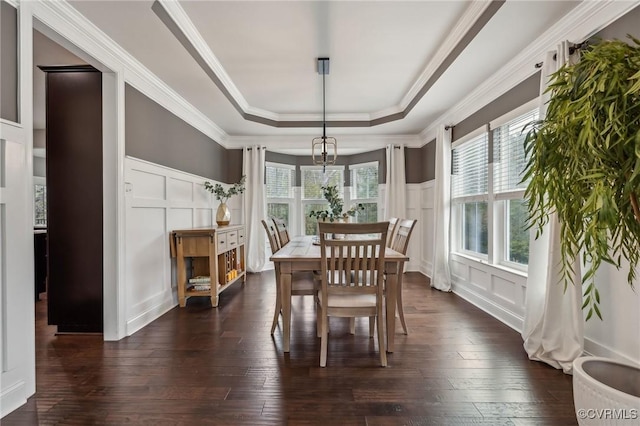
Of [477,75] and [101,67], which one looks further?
[477,75]

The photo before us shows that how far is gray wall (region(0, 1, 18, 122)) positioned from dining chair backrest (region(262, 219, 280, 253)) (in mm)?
1923

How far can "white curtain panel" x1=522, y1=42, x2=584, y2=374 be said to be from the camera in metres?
2.18

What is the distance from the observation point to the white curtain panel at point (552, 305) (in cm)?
218

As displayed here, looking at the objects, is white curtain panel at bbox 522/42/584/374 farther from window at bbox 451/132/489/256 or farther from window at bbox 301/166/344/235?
window at bbox 301/166/344/235

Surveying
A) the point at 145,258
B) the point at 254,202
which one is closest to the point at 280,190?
the point at 254,202

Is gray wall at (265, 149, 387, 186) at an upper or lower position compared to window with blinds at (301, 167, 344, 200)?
upper

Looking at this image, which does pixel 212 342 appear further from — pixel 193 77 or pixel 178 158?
pixel 193 77

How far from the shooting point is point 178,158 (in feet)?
13.1

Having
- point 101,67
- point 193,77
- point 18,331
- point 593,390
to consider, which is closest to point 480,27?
point 593,390

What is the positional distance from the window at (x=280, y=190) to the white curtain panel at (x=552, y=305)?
15.0 ft

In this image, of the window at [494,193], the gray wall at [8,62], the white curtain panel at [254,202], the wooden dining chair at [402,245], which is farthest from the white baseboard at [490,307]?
the gray wall at [8,62]

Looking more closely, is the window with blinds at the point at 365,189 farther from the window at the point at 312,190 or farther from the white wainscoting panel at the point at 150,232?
the white wainscoting panel at the point at 150,232

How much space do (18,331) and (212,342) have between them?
1260 mm

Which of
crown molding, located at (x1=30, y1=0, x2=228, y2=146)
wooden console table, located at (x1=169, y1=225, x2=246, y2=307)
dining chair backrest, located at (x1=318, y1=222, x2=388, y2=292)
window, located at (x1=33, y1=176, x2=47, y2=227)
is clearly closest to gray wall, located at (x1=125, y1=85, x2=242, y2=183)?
crown molding, located at (x1=30, y1=0, x2=228, y2=146)
